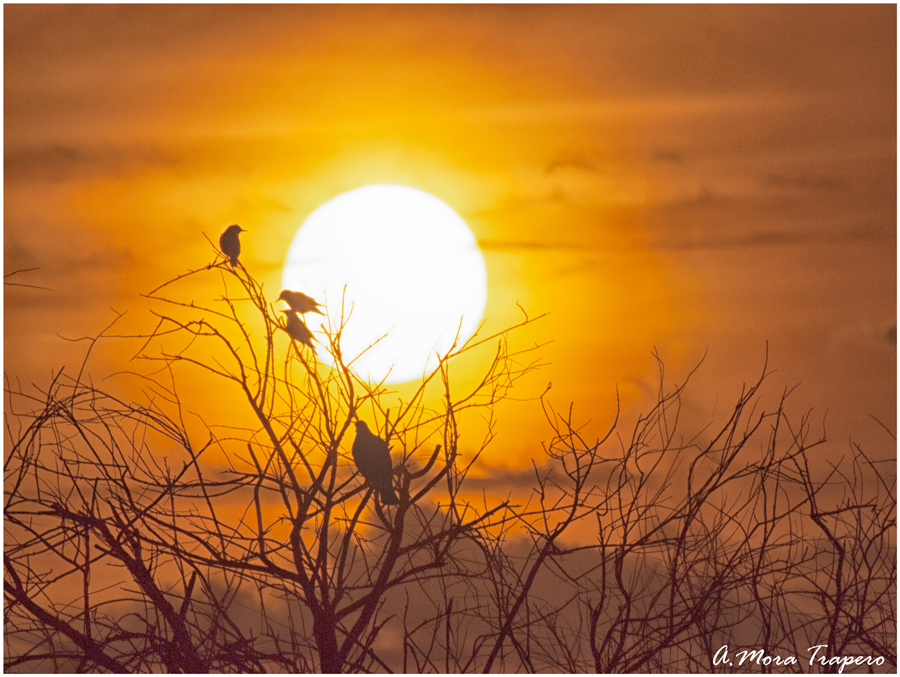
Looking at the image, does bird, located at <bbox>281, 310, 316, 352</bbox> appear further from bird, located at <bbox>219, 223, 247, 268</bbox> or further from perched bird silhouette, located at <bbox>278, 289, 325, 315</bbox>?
bird, located at <bbox>219, 223, 247, 268</bbox>

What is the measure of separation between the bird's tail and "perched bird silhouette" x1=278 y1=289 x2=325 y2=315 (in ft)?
3.44

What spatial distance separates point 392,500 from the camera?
4234 millimetres

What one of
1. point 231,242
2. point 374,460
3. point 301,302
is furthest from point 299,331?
point 231,242

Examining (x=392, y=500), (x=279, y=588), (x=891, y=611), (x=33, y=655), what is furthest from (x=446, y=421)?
(x=891, y=611)

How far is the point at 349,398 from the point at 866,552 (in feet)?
10.1

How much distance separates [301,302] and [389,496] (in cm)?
123

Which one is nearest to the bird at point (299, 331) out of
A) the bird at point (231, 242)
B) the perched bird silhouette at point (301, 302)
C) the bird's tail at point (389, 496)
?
the perched bird silhouette at point (301, 302)

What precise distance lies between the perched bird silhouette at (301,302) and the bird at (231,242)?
0.38 metres

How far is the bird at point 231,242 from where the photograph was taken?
175 inches

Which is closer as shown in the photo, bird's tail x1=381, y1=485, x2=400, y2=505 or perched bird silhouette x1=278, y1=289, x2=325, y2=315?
bird's tail x1=381, y1=485, x2=400, y2=505

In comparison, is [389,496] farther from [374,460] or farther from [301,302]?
[301,302]

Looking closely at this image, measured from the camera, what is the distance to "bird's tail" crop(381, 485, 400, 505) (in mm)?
4210

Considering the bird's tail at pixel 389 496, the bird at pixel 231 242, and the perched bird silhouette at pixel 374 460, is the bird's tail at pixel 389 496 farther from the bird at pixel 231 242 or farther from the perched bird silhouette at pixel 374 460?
the bird at pixel 231 242

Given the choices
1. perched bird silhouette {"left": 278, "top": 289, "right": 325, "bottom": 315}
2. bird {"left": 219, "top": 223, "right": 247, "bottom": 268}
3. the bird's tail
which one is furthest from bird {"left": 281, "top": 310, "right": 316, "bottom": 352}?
the bird's tail
